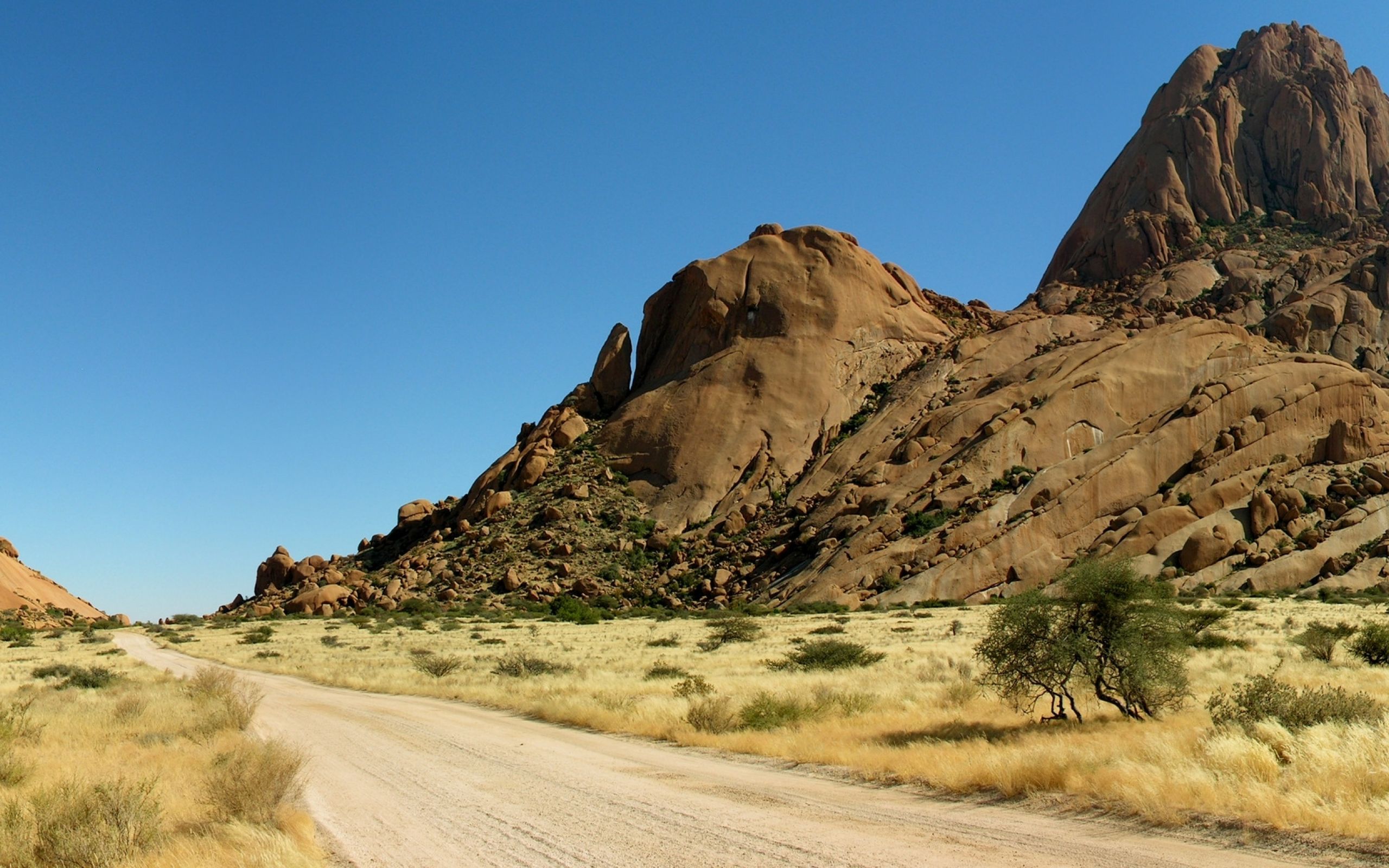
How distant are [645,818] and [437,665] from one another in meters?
21.8

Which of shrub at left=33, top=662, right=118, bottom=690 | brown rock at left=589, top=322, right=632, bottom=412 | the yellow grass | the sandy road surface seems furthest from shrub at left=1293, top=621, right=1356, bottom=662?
brown rock at left=589, top=322, right=632, bottom=412

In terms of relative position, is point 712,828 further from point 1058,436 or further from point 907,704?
point 1058,436

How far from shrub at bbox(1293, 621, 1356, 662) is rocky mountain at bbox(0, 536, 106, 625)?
9055 centimetres

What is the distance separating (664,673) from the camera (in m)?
27.5

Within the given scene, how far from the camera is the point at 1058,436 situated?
6656 centimetres

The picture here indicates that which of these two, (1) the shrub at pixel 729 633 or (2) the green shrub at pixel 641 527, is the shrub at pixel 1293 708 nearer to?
(1) the shrub at pixel 729 633

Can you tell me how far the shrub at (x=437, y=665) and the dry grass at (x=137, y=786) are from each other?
6.19 metres

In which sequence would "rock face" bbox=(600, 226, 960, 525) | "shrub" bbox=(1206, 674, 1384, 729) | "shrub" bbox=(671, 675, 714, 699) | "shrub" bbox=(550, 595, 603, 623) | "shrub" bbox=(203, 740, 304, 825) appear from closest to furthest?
1. "shrub" bbox=(203, 740, 304, 825)
2. "shrub" bbox=(1206, 674, 1384, 729)
3. "shrub" bbox=(671, 675, 714, 699)
4. "shrub" bbox=(550, 595, 603, 623)
5. "rock face" bbox=(600, 226, 960, 525)

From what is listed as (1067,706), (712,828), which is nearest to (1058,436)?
(1067,706)

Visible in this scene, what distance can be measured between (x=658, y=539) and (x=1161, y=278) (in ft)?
191

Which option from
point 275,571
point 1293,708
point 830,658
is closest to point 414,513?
point 275,571

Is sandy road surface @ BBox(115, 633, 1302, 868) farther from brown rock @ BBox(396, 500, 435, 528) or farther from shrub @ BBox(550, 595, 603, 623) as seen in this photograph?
brown rock @ BBox(396, 500, 435, 528)

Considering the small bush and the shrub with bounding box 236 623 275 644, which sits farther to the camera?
the shrub with bounding box 236 623 275 644

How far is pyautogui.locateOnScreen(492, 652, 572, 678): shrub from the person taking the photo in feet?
93.7
